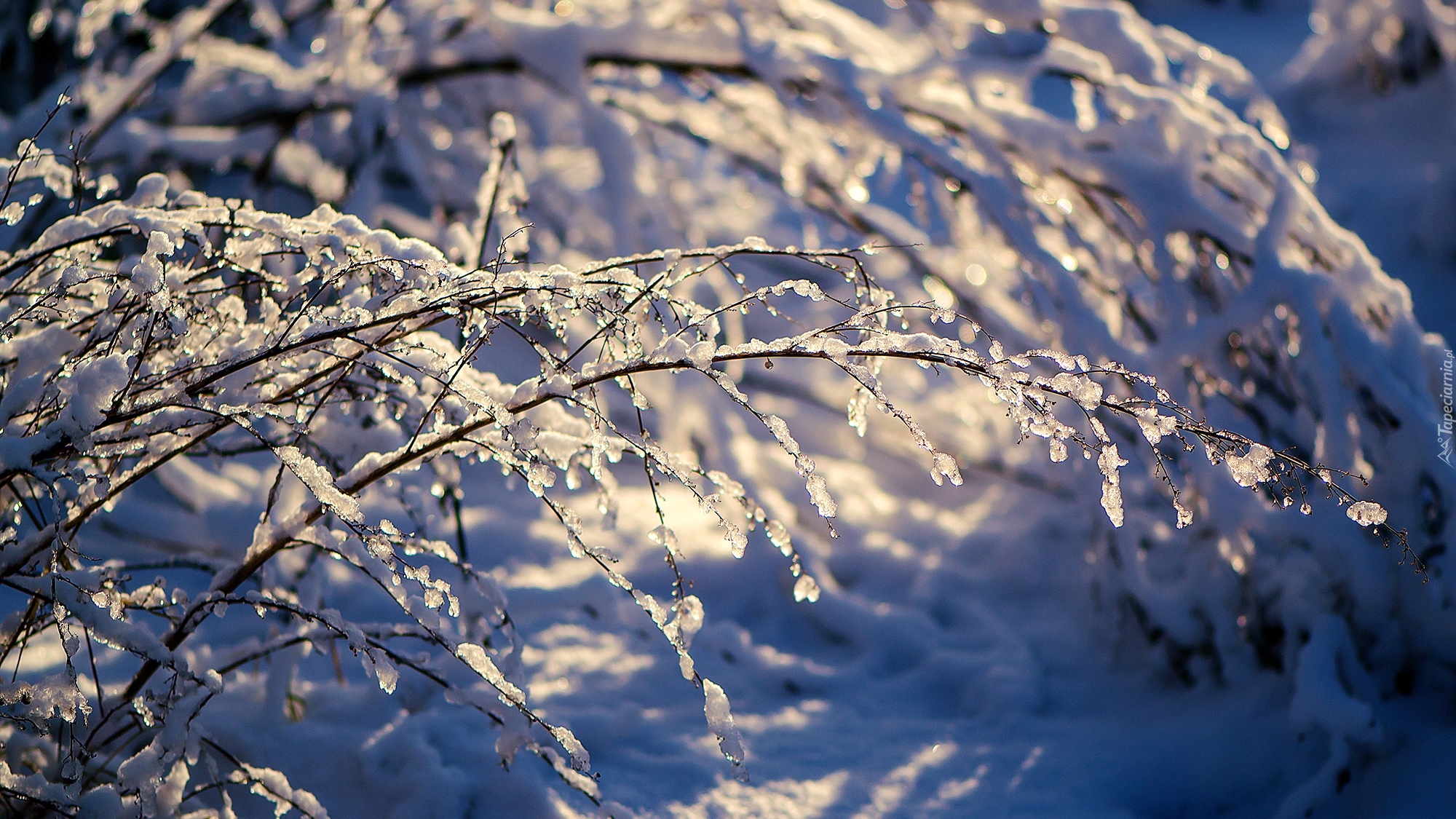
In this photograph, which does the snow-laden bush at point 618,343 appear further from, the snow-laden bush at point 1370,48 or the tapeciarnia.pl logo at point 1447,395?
the snow-laden bush at point 1370,48

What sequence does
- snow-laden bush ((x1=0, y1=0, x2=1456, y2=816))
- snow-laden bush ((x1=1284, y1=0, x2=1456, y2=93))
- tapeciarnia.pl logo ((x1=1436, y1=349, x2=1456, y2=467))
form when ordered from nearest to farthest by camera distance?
snow-laden bush ((x1=0, y1=0, x2=1456, y2=816)) → tapeciarnia.pl logo ((x1=1436, y1=349, x2=1456, y2=467)) → snow-laden bush ((x1=1284, y1=0, x2=1456, y2=93))

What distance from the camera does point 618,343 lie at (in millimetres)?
1132

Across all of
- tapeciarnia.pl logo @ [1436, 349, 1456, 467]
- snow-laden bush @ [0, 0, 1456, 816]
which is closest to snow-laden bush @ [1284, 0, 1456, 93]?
snow-laden bush @ [0, 0, 1456, 816]

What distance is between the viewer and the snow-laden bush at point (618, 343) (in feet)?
3.11

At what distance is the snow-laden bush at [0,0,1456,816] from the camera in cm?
95

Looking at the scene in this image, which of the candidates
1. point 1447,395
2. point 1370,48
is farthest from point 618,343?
point 1370,48

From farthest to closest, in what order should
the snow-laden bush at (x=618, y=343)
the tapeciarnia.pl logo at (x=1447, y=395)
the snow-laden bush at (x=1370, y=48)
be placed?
the snow-laden bush at (x=1370, y=48) < the tapeciarnia.pl logo at (x=1447, y=395) < the snow-laden bush at (x=618, y=343)

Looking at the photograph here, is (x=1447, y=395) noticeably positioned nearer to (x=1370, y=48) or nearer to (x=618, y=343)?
(x=618, y=343)

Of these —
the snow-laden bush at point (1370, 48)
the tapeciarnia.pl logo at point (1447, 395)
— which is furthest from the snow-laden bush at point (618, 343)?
the snow-laden bush at point (1370, 48)

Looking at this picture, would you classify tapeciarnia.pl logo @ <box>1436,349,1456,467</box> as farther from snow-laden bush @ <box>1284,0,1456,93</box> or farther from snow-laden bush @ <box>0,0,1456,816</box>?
snow-laden bush @ <box>1284,0,1456,93</box>

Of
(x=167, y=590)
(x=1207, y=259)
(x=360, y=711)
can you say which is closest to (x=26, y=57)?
(x=167, y=590)

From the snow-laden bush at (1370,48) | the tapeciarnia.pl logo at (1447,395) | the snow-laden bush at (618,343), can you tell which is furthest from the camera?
the snow-laden bush at (1370,48)

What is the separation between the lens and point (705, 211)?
172 inches

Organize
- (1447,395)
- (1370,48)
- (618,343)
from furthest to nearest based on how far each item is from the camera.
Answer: (1370,48), (1447,395), (618,343)
